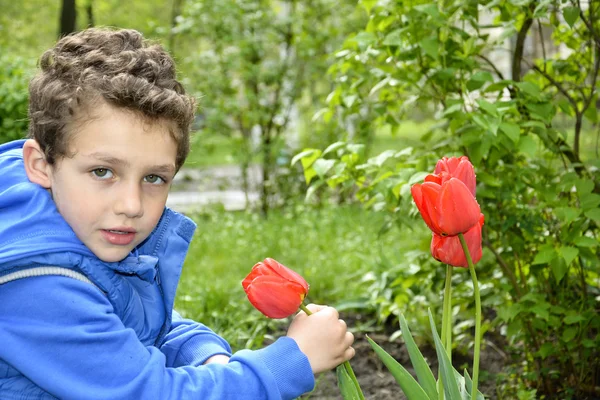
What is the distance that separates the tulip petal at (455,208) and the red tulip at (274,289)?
0.95 ft

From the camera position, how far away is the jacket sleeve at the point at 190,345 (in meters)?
2.03

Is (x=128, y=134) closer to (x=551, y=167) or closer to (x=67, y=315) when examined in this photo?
(x=67, y=315)

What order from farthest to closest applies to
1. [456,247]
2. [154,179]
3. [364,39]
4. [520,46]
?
[520,46] < [364,39] < [154,179] < [456,247]

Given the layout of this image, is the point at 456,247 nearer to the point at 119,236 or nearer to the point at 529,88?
the point at 119,236

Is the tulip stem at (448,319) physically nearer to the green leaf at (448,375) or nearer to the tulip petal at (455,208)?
the green leaf at (448,375)

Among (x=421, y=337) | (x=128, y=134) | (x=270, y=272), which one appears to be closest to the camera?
(x=270, y=272)

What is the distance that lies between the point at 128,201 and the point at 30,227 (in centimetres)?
20

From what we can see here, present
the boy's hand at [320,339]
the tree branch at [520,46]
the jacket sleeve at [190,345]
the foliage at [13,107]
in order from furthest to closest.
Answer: the foliage at [13,107] → the tree branch at [520,46] → the jacket sleeve at [190,345] → the boy's hand at [320,339]

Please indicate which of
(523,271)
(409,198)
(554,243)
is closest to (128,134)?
(409,198)

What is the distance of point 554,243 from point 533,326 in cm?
32

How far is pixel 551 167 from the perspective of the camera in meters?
2.98

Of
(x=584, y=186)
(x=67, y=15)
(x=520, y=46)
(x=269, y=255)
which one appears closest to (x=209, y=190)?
(x=67, y=15)

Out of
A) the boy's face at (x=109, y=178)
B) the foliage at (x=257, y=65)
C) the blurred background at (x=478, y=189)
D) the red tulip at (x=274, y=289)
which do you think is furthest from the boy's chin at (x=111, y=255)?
the foliage at (x=257, y=65)

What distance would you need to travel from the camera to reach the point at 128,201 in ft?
5.39
